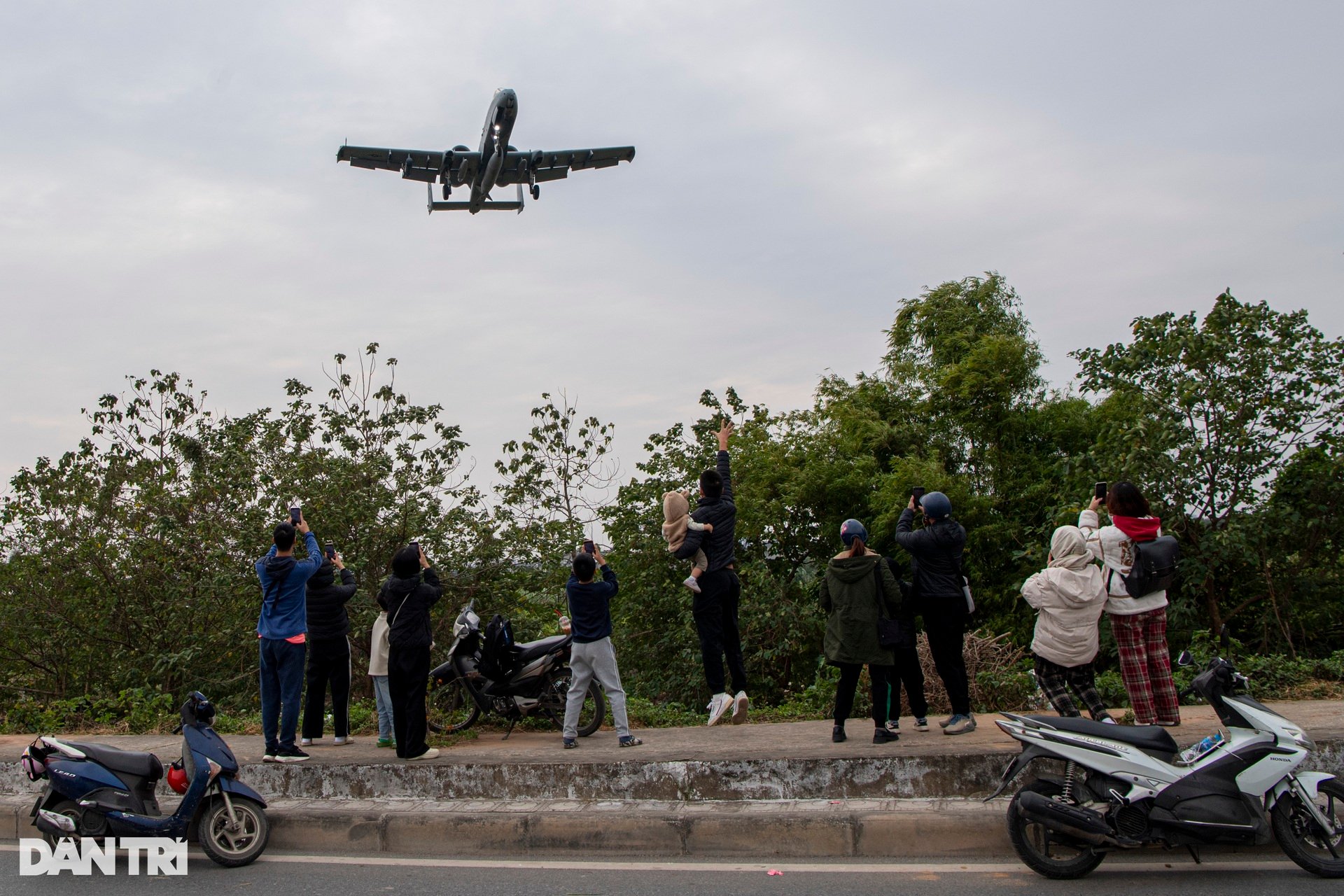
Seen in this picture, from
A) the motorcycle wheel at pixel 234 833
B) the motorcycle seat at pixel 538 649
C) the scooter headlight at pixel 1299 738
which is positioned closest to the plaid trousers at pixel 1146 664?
the scooter headlight at pixel 1299 738

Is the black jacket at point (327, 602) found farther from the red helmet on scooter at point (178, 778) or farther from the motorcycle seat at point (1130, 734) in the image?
the motorcycle seat at point (1130, 734)

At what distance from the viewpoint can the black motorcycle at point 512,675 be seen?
293 inches

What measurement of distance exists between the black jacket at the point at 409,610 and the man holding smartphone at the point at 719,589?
1852 millimetres

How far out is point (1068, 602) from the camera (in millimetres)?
5770

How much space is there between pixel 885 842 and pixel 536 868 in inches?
75.6

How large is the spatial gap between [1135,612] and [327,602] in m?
5.73

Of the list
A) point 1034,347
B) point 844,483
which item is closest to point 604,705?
point 844,483

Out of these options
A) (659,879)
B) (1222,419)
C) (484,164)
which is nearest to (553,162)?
(484,164)

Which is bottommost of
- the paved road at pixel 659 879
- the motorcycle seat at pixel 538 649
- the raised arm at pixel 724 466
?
the paved road at pixel 659 879

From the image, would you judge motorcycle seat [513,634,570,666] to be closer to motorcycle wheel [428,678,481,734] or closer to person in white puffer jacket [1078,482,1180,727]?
motorcycle wheel [428,678,481,734]

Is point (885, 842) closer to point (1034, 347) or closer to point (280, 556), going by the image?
point (280, 556)

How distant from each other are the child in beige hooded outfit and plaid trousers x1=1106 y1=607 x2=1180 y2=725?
2805 mm

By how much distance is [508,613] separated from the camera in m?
11.9

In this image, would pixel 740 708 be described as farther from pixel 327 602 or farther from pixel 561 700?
pixel 327 602
